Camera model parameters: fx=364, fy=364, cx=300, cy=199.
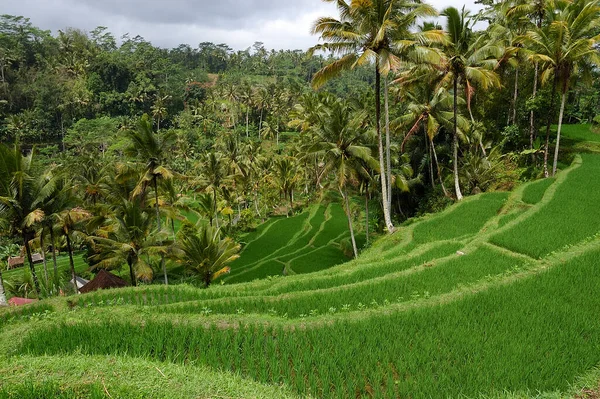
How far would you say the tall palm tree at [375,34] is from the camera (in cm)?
1412

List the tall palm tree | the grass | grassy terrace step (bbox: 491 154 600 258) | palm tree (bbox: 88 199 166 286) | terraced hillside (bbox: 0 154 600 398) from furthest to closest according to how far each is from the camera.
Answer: palm tree (bbox: 88 199 166 286) → the grass → the tall palm tree → grassy terrace step (bbox: 491 154 600 258) → terraced hillside (bbox: 0 154 600 398)

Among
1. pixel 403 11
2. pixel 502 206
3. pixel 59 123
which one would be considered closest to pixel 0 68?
pixel 59 123

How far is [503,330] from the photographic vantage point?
6.02 metres

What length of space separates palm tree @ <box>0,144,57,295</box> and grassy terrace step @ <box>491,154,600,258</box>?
17574 millimetres

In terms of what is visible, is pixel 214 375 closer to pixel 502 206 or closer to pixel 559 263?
pixel 559 263

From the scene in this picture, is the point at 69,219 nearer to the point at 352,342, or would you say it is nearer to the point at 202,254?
the point at 202,254

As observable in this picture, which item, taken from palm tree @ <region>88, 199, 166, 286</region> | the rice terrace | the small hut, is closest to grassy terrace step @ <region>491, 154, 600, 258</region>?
the rice terrace

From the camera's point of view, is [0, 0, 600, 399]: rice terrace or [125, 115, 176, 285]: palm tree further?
[125, 115, 176, 285]: palm tree

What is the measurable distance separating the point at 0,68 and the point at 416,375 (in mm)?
87297

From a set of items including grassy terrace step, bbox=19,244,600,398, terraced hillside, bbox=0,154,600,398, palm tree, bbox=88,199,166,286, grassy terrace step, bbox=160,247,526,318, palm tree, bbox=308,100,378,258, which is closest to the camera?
terraced hillside, bbox=0,154,600,398

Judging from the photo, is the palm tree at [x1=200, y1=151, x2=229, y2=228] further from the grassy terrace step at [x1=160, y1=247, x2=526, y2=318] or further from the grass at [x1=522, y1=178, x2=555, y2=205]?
the grassy terrace step at [x1=160, y1=247, x2=526, y2=318]

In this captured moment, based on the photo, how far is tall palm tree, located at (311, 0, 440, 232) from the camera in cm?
1412

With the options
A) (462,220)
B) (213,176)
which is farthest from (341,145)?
(213,176)

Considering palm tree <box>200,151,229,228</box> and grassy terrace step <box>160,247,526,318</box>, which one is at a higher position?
palm tree <box>200,151,229,228</box>
